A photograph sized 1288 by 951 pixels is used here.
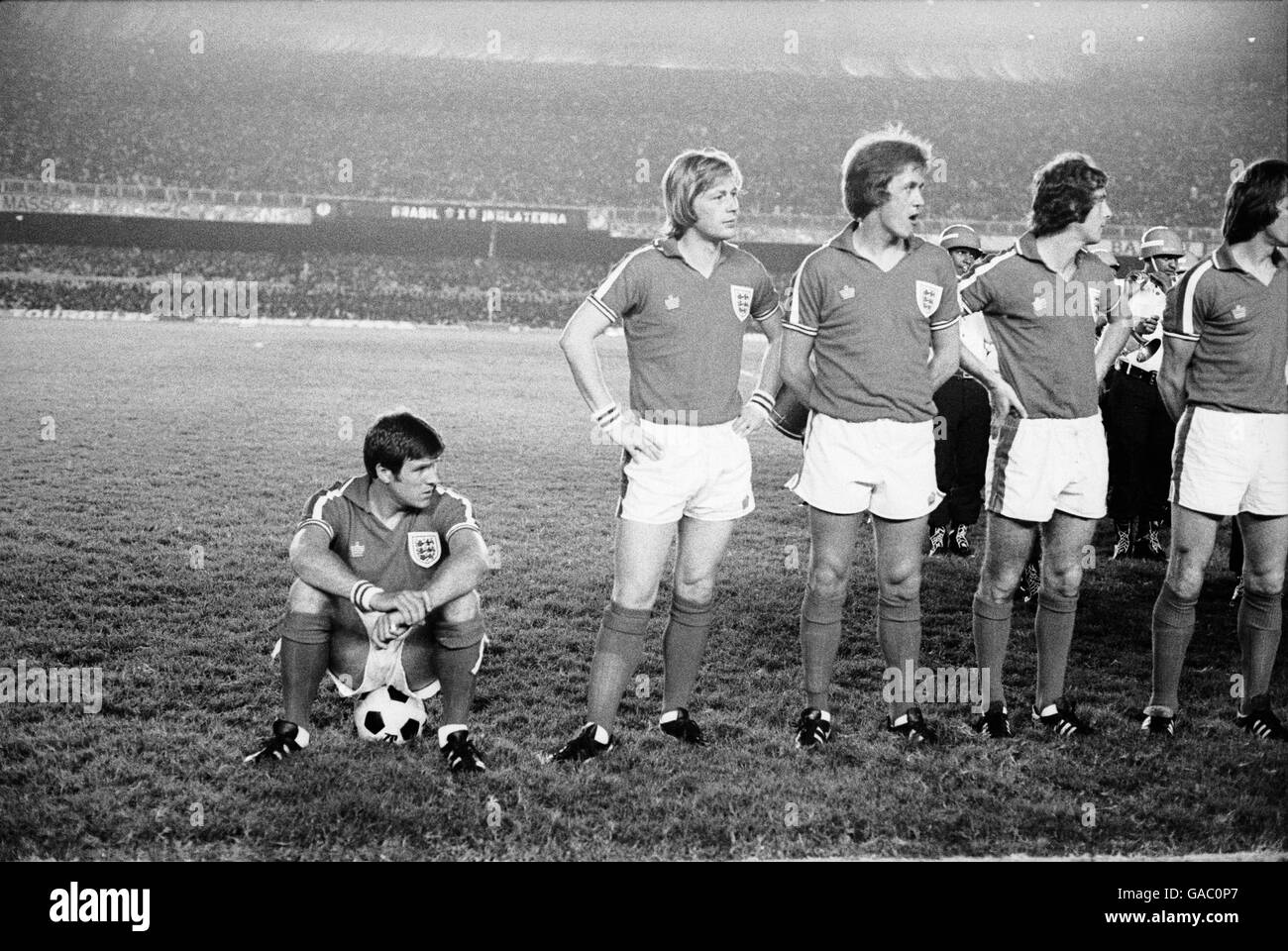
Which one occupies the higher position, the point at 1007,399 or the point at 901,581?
the point at 1007,399

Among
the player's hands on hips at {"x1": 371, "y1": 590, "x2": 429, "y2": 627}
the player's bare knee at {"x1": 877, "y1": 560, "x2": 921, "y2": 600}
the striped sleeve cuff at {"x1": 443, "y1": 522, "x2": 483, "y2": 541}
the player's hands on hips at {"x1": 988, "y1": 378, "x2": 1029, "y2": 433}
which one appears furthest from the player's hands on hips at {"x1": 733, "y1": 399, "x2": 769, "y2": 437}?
the player's hands on hips at {"x1": 371, "y1": 590, "x2": 429, "y2": 627}

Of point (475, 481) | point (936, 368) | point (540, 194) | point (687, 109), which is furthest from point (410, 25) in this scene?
point (936, 368)

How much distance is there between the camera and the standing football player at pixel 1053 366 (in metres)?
4.02

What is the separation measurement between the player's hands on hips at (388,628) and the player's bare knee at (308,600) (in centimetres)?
22

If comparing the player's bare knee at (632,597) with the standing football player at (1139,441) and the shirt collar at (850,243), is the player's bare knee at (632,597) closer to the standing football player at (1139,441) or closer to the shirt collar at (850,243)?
the shirt collar at (850,243)

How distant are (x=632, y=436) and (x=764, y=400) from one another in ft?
1.70

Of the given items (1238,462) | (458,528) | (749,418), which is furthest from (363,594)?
(1238,462)

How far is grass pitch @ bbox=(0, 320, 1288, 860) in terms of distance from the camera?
3391mm

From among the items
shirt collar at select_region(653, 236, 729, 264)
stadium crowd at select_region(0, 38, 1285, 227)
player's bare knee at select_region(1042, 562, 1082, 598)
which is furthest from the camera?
stadium crowd at select_region(0, 38, 1285, 227)

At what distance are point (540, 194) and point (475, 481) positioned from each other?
31131 mm

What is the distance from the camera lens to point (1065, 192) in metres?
3.96

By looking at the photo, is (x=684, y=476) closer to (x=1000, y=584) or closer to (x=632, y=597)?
(x=632, y=597)

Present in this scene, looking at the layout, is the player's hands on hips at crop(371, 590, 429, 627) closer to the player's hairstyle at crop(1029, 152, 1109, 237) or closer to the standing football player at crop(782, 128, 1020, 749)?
the standing football player at crop(782, 128, 1020, 749)

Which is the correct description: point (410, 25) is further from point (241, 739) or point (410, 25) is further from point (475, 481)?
point (241, 739)
